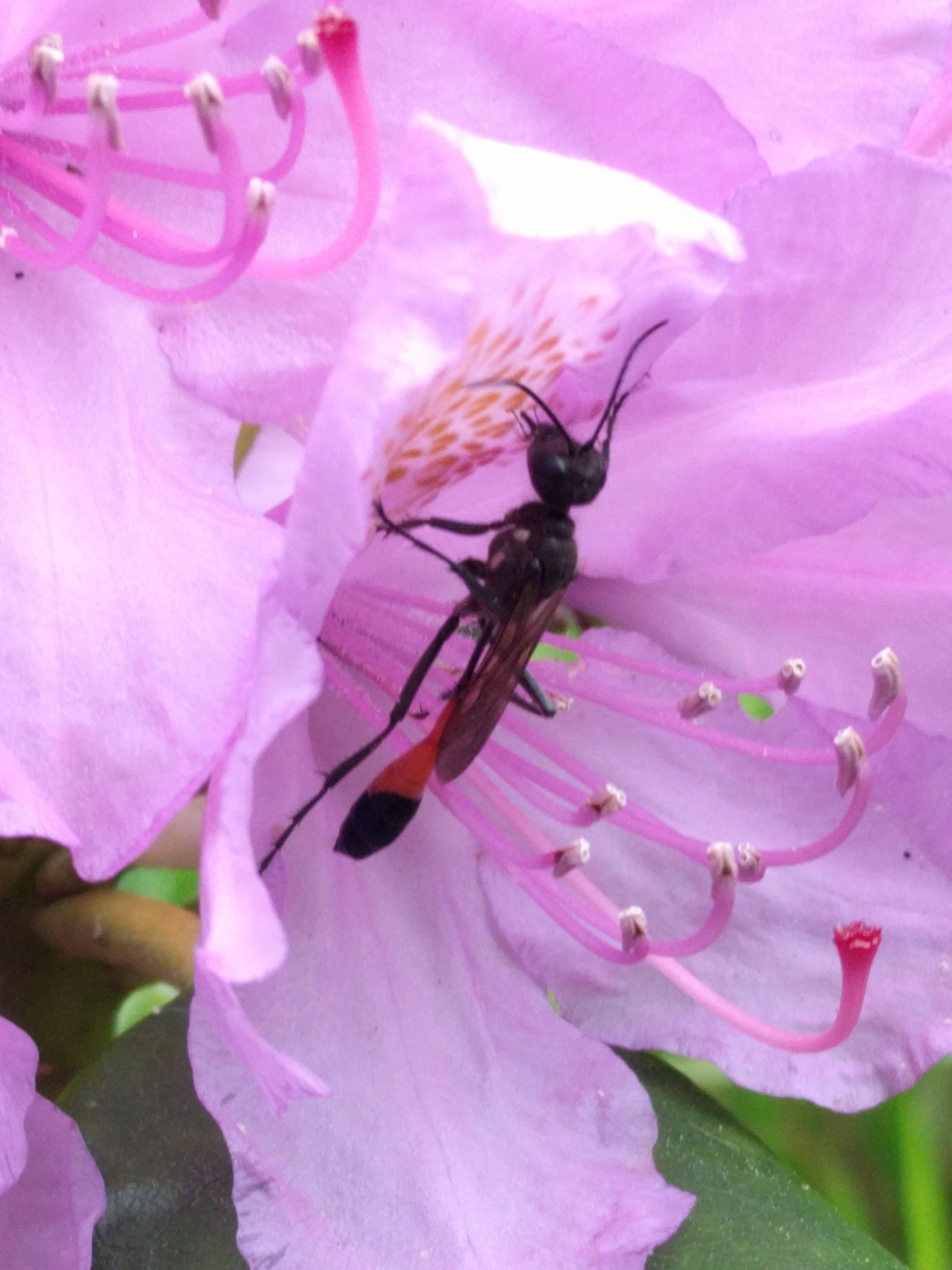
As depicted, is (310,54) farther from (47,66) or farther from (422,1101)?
(422,1101)

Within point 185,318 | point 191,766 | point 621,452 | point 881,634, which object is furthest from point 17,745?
point 881,634

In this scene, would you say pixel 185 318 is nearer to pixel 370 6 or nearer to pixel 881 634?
pixel 370 6

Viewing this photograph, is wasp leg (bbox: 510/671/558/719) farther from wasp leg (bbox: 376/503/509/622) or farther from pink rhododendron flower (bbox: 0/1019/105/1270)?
pink rhododendron flower (bbox: 0/1019/105/1270)

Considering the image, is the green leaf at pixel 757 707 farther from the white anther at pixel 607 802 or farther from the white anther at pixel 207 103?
the white anther at pixel 207 103

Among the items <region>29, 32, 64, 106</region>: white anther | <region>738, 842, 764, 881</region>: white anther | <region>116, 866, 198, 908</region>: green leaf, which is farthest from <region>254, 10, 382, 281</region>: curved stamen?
<region>116, 866, 198, 908</region>: green leaf

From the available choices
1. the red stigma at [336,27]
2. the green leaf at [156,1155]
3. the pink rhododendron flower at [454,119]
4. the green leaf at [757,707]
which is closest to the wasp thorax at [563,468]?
the pink rhododendron flower at [454,119]
